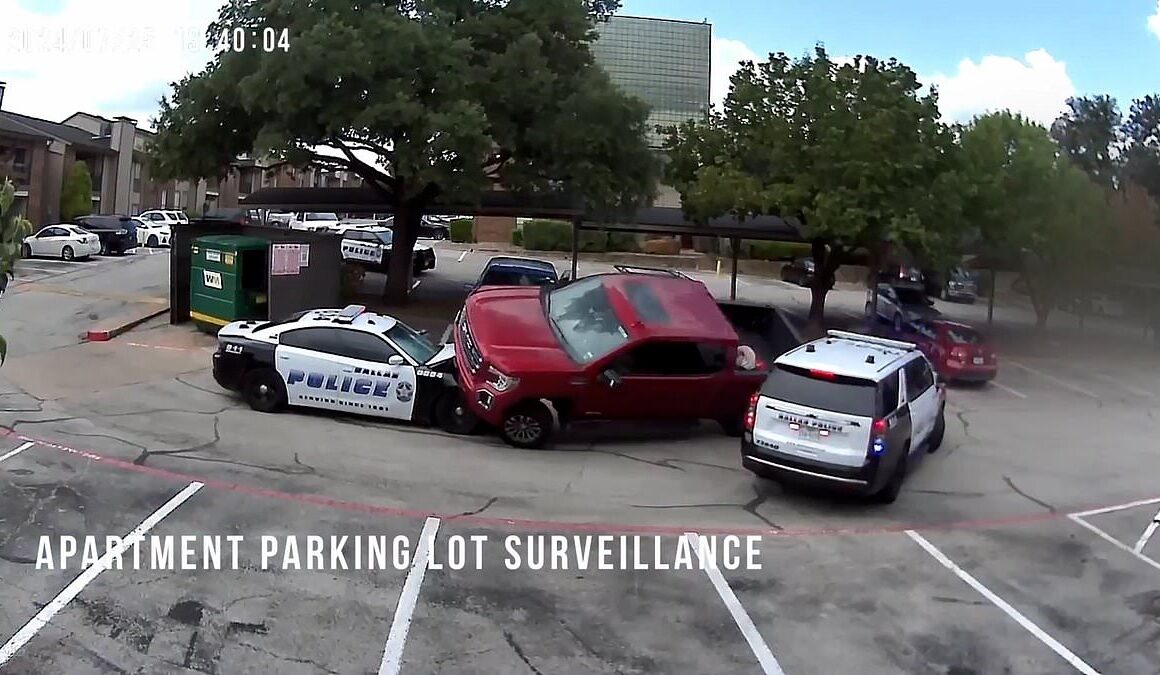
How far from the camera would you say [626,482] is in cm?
1195

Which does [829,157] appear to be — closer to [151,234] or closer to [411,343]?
[411,343]

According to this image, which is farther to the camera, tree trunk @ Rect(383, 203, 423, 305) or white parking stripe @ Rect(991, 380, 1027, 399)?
tree trunk @ Rect(383, 203, 423, 305)

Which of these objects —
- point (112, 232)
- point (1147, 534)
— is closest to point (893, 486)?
Result: point (1147, 534)

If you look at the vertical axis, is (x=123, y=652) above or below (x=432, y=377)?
below

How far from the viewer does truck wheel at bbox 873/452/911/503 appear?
36.6ft

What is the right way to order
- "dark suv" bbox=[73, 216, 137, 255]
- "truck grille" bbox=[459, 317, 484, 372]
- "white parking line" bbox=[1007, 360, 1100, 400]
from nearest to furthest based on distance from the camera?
1. "truck grille" bbox=[459, 317, 484, 372]
2. "white parking line" bbox=[1007, 360, 1100, 400]
3. "dark suv" bbox=[73, 216, 137, 255]

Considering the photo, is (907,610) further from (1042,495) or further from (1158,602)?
(1042,495)

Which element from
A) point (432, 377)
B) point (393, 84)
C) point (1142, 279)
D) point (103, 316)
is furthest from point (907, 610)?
point (1142, 279)

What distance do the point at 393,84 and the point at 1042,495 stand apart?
15.1m

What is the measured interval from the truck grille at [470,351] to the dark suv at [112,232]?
32.7 metres

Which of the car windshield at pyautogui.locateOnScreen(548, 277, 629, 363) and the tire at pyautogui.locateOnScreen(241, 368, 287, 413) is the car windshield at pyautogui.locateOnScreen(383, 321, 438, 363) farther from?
the car windshield at pyautogui.locateOnScreen(548, 277, 629, 363)

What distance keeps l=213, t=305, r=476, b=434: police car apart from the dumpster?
6.83 meters

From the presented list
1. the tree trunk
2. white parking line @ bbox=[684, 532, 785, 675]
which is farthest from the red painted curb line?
the tree trunk

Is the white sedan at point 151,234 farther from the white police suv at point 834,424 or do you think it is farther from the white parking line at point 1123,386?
the white police suv at point 834,424
